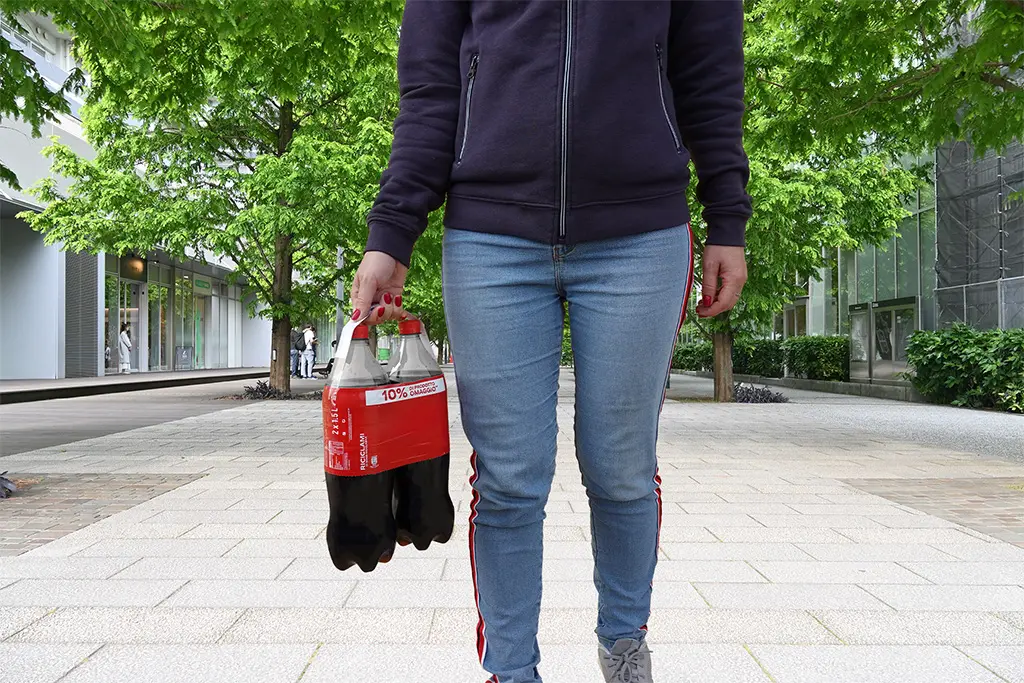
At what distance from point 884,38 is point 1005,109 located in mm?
1252

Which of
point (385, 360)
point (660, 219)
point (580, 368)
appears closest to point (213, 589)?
point (385, 360)

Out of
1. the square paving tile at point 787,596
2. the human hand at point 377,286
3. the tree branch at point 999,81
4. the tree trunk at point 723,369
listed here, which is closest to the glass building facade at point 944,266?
the tree trunk at point 723,369

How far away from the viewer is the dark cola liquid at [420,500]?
2119 millimetres

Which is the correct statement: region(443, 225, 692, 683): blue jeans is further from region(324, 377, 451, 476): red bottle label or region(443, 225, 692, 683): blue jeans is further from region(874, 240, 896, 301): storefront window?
region(874, 240, 896, 301): storefront window

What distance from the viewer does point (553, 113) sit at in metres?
1.88

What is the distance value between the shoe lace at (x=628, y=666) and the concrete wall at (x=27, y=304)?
76.4ft

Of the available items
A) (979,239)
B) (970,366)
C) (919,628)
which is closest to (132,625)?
(919,628)

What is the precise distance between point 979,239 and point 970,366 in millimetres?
3635

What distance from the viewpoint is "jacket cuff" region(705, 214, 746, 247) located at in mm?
2047

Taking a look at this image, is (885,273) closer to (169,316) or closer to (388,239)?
(388,239)

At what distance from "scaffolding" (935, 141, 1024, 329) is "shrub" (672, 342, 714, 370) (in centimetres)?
1369

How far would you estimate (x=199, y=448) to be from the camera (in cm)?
855

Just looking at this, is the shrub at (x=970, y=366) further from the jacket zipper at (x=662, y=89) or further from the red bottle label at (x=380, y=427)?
the red bottle label at (x=380, y=427)

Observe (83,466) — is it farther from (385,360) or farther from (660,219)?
(660,219)
